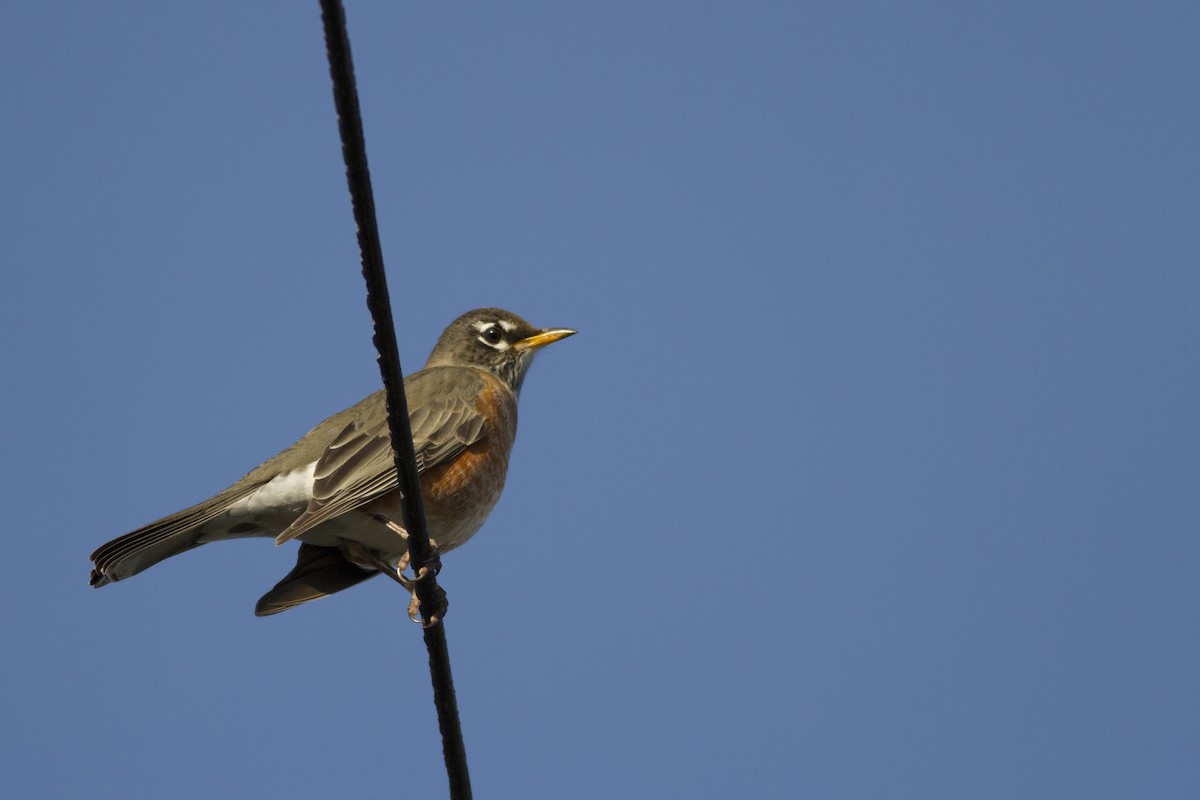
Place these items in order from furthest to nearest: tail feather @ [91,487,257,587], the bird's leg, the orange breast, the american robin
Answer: the orange breast → the american robin → tail feather @ [91,487,257,587] → the bird's leg

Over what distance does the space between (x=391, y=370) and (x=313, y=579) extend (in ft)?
9.25

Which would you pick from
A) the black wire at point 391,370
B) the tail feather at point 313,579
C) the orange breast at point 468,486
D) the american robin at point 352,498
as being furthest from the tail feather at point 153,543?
the black wire at point 391,370

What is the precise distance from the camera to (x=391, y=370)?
3.45 m

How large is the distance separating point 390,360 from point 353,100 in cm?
89

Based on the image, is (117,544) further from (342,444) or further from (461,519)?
(461,519)

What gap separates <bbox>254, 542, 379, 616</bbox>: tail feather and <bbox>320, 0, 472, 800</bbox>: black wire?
135cm

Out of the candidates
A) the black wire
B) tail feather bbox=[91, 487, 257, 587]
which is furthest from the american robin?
the black wire

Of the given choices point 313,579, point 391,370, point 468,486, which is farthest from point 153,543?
point 391,370

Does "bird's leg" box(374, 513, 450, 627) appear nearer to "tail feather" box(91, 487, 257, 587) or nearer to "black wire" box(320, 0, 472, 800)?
"black wire" box(320, 0, 472, 800)

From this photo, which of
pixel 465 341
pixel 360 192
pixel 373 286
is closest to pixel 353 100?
pixel 360 192

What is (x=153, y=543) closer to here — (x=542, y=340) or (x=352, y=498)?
(x=352, y=498)

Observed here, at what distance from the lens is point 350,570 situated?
595 cm

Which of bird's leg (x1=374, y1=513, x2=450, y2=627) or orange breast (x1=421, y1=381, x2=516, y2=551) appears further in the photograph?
orange breast (x1=421, y1=381, x2=516, y2=551)

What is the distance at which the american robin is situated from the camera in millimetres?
5379
